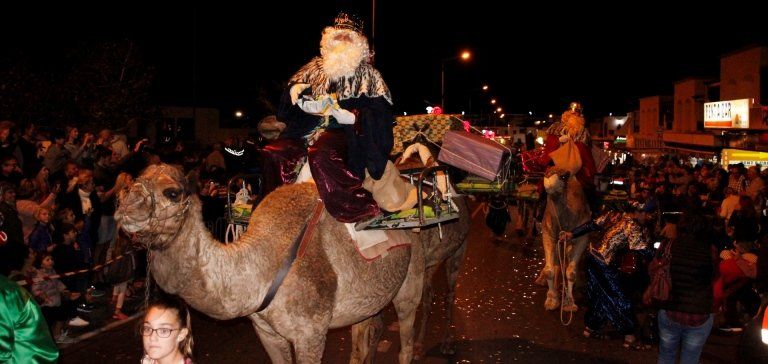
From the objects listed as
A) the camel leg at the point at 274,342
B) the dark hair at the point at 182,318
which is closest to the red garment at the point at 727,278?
the camel leg at the point at 274,342

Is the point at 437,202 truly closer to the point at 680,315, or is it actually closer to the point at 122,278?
the point at 680,315

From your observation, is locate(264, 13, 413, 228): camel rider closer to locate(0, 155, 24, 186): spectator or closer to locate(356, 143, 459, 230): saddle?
locate(356, 143, 459, 230): saddle

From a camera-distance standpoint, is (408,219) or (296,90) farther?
(408,219)

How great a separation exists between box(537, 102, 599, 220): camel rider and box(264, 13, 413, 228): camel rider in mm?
5115

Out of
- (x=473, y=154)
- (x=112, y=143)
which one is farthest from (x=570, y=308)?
(x=112, y=143)

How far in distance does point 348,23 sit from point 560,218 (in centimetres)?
527

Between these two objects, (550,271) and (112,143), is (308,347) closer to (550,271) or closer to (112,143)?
(550,271)

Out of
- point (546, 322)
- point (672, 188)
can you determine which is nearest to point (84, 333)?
point (546, 322)

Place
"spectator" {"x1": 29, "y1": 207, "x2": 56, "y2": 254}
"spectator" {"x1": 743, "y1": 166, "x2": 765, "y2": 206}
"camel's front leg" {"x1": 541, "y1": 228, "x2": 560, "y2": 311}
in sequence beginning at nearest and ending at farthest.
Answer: "spectator" {"x1": 29, "y1": 207, "x2": 56, "y2": 254} → "camel's front leg" {"x1": 541, "y1": 228, "x2": 560, "y2": 311} → "spectator" {"x1": 743, "y1": 166, "x2": 765, "y2": 206}

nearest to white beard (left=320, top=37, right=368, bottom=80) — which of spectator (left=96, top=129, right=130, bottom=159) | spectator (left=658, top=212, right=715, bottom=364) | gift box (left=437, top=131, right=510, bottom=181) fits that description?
gift box (left=437, top=131, right=510, bottom=181)

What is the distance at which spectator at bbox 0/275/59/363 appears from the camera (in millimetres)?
3559

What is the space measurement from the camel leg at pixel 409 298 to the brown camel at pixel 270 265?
14 cm

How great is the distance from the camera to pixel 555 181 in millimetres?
9992

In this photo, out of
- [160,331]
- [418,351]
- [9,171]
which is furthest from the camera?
[9,171]
